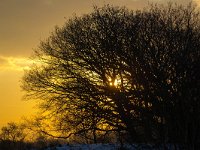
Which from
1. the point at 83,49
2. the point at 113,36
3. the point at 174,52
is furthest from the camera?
the point at 83,49

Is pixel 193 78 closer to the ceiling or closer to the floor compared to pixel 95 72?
closer to the floor

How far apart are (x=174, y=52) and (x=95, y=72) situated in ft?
73.9

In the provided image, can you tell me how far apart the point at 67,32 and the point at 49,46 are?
8.52 feet

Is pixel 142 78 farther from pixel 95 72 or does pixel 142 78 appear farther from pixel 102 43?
pixel 95 72

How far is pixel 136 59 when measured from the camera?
47.4 ft

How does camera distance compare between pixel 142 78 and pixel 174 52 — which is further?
pixel 174 52

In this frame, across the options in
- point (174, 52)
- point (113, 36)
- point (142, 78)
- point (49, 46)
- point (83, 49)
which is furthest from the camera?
point (49, 46)

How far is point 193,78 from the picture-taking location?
46.9 feet

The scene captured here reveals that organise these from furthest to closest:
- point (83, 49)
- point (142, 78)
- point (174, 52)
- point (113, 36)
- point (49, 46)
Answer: point (49, 46)
point (83, 49)
point (113, 36)
point (174, 52)
point (142, 78)

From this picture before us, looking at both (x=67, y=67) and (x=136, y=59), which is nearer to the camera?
(x=136, y=59)

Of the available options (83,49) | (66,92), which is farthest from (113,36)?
(66,92)

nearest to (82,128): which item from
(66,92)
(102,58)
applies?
(66,92)

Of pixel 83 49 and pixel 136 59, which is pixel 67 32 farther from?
pixel 136 59

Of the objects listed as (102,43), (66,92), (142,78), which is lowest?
(142,78)
